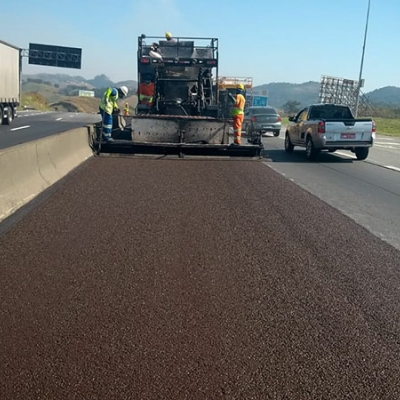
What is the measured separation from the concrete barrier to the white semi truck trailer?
16993mm

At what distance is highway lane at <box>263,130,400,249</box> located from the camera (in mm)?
8586

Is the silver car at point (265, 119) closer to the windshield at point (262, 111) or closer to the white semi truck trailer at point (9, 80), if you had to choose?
the windshield at point (262, 111)

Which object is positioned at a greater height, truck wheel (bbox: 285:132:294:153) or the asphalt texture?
truck wheel (bbox: 285:132:294:153)

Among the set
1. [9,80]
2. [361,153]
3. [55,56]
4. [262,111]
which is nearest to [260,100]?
[262,111]

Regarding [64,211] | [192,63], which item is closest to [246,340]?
[64,211]

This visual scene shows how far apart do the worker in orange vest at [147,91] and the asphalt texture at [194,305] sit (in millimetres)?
9880

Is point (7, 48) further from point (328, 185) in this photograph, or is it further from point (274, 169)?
point (328, 185)

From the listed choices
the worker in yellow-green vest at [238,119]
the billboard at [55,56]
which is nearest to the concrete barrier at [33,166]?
the worker in yellow-green vest at [238,119]

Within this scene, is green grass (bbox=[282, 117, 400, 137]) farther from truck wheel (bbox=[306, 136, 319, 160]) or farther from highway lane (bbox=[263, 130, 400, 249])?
truck wheel (bbox=[306, 136, 319, 160])

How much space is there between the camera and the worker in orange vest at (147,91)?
1809 centimetres

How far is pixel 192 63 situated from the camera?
18.1m

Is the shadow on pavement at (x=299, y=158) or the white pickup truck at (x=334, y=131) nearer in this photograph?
the white pickup truck at (x=334, y=131)

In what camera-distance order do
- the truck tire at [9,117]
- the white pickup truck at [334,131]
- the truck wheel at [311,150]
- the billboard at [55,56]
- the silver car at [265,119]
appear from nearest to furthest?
1. the white pickup truck at [334,131]
2. the truck wheel at [311,150]
3. the truck tire at [9,117]
4. the silver car at [265,119]
5. the billboard at [55,56]

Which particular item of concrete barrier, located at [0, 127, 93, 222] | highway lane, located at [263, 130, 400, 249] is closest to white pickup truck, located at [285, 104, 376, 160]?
highway lane, located at [263, 130, 400, 249]
